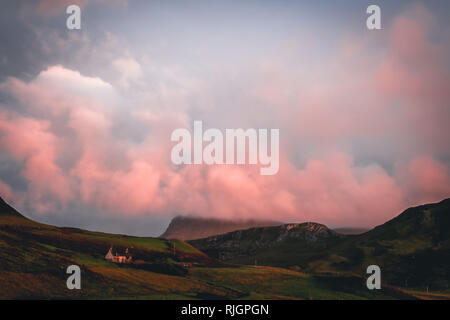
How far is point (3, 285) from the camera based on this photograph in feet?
602
